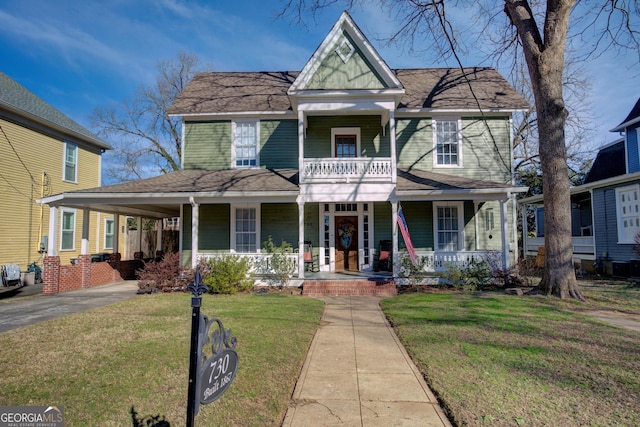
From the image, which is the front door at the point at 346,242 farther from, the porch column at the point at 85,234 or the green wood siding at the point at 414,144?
the porch column at the point at 85,234

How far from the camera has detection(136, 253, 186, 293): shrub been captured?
1221 centimetres

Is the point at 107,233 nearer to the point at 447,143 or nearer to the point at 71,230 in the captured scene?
the point at 71,230

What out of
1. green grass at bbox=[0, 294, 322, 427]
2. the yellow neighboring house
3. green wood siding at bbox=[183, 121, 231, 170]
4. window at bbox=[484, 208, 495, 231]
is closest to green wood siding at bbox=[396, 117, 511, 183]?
window at bbox=[484, 208, 495, 231]

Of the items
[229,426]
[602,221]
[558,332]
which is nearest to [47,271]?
[229,426]

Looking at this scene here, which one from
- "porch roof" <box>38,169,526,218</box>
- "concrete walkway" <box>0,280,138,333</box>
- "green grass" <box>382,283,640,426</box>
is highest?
"porch roof" <box>38,169,526,218</box>

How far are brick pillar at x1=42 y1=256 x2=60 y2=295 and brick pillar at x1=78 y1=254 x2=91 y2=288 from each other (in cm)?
96

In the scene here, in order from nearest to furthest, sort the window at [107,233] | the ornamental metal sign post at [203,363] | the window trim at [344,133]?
the ornamental metal sign post at [203,363], the window trim at [344,133], the window at [107,233]

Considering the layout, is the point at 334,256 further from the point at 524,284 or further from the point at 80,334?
the point at 80,334

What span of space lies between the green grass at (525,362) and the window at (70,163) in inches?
739

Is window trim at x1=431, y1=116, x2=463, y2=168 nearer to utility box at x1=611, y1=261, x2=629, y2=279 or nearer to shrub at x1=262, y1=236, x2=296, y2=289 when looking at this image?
shrub at x1=262, y1=236, x2=296, y2=289

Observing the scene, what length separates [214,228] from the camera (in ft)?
49.2

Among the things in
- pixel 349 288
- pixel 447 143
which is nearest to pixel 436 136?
pixel 447 143

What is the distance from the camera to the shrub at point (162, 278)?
12211mm

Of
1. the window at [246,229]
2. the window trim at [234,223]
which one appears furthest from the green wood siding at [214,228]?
the window at [246,229]
